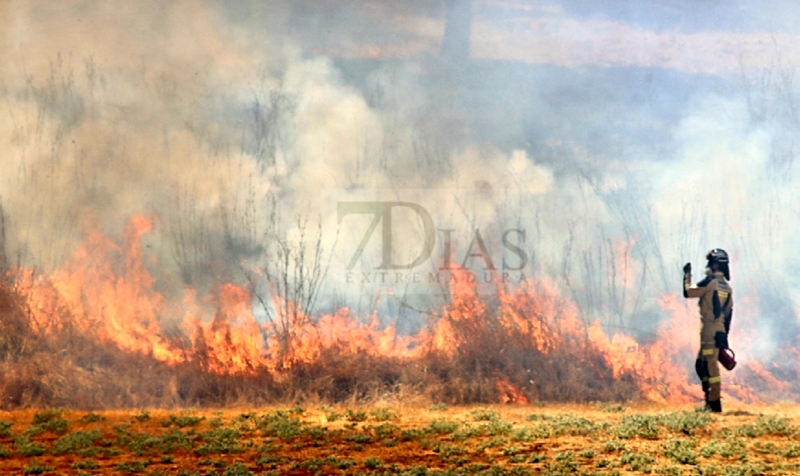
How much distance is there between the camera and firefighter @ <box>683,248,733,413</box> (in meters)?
19.1

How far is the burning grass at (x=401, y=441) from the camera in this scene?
47.6 ft

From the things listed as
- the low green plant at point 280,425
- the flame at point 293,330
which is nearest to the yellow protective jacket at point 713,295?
the flame at point 293,330

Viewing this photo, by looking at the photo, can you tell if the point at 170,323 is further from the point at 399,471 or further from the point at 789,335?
the point at 789,335

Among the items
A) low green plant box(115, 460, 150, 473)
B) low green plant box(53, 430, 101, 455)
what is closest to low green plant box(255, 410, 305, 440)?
low green plant box(115, 460, 150, 473)

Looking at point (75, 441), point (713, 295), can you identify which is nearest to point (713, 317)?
point (713, 295)

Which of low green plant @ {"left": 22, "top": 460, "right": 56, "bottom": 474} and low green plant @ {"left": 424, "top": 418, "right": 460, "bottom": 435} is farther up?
low green plant @ {"left": 424, "top": 418, "right": 460, "bottom": 435}

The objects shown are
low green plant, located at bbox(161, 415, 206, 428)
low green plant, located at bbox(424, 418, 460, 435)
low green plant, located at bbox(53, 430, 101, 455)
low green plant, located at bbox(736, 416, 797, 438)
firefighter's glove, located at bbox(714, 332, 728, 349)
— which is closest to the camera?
low green plant, located at bbox(53, 430, 101, 455)

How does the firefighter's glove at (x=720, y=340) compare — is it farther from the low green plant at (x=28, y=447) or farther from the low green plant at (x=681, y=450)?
the low green plant at (x=28, y=447)

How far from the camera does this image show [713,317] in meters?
19.2

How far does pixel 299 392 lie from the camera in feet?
68.0

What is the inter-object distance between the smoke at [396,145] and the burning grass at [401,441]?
5.02 m

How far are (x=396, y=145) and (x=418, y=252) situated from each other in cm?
327

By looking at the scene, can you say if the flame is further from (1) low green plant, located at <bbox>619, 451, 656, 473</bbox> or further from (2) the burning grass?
(1) low green plant, located at <bbox>619, 451, 656, 473</bbox>

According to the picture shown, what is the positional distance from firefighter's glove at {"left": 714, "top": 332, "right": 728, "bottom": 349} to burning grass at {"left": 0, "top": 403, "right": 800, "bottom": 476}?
1.51 meters
